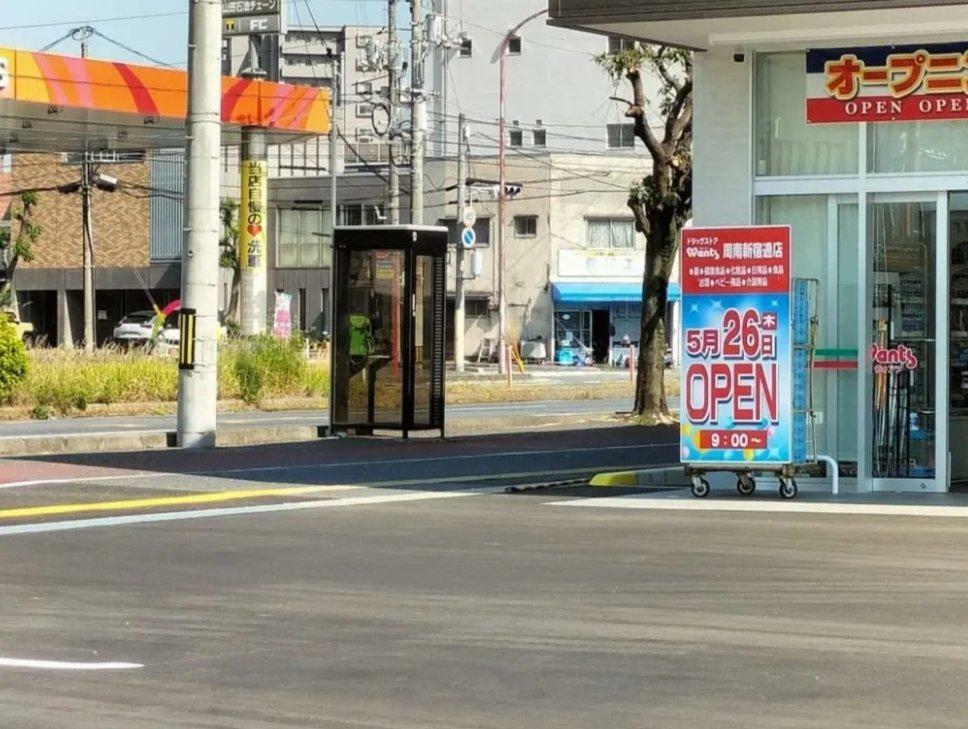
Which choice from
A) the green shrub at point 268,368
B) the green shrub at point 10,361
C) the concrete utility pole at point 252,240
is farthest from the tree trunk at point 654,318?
the concrete utility pole at point 252,240

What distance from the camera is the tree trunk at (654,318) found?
2889 centimetres

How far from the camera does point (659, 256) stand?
29.1 metres

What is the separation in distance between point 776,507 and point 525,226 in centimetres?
5599

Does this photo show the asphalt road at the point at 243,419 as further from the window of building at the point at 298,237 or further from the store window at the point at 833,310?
the window of building at the point at 298,237

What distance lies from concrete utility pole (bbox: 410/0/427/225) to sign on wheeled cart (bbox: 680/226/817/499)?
24.3m

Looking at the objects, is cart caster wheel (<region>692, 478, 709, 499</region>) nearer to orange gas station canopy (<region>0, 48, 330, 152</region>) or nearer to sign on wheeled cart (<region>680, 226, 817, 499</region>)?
sign on wheeled cart (<region>680, 226, 817, 499</region>)

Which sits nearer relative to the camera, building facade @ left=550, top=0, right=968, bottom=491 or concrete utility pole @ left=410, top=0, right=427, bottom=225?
building facade @ left=550, top=0, right=968, bottom=491

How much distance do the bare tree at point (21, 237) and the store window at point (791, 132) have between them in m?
54.2

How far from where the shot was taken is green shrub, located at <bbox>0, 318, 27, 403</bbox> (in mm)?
29969

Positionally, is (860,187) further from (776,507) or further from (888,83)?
(776,507)

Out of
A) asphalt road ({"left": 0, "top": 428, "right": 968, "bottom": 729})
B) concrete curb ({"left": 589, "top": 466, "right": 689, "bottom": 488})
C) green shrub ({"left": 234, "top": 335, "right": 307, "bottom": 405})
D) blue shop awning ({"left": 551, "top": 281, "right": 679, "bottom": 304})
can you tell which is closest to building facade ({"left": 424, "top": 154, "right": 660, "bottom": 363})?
blue shop awning ({"left": 551, "top": 281, "right": 679, "bottom": 304})

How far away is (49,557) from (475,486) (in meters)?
6.17

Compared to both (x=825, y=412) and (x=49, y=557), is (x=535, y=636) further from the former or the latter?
A: (x=825, y=412)

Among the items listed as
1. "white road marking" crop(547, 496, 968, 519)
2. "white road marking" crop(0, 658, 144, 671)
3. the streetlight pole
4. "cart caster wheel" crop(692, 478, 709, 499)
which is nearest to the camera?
"white road marking" crop(0, 658, 144, 671)
